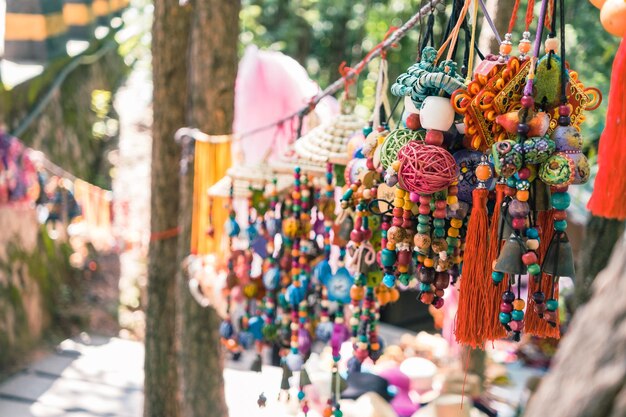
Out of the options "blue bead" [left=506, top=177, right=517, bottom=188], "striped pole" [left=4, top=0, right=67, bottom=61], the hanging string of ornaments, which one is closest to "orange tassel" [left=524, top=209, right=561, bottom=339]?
the hanging string of ornaments

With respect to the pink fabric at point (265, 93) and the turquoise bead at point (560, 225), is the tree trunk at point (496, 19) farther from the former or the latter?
the pink fabric at point (265, 93)

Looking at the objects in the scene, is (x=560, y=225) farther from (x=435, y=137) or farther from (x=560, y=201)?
(x=435, y=137)

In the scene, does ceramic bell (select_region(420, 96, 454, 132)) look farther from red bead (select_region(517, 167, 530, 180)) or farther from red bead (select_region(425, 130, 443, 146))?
red bead (select_region(517, 167, 530, 180))

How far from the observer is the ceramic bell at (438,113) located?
4.32 ft

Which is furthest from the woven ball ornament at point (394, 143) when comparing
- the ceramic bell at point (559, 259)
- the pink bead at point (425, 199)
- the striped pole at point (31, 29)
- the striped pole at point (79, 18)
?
the striped pole at point (79, 18)

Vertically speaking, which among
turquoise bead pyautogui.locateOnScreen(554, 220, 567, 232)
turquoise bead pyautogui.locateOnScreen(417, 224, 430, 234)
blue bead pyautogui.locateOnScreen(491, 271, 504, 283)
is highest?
turquoise bead pyautogui.locateOnScreen(554, 220, 567, 232)

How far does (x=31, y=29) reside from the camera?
21.9 ft

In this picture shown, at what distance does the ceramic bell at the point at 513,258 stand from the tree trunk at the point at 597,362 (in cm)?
51

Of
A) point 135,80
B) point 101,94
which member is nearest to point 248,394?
point 101,94

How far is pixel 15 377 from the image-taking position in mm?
6066

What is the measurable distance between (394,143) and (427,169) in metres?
0.16

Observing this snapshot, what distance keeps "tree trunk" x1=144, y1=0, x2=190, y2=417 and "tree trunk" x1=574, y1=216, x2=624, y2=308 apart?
1.96 meters

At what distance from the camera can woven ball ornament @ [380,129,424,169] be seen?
1.41m

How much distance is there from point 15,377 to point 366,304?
5.14 metres
